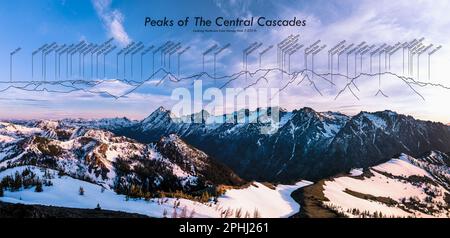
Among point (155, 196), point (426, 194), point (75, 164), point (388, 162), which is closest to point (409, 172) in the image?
point (388, 162)

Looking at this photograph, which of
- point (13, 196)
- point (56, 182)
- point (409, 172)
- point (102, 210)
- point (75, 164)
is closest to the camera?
point (102, 210)

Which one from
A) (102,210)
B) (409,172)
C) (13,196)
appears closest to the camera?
(102,210)

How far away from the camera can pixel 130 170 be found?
189500mm

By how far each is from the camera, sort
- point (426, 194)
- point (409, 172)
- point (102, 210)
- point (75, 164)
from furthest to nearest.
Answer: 1. point (75, 164)
2. point (409, 172)
3. point (426, 194)
4. point (102, 210)

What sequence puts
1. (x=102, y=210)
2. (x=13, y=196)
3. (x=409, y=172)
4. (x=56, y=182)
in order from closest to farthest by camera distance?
1. (x=102, y=210)
2. (x=13, y=196)
3. (x=56, y=182)
4. (x=409, y=172)

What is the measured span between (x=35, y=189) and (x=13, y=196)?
37.1 inches

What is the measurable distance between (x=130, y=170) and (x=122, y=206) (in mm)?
178236

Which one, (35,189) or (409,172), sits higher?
(35,189)

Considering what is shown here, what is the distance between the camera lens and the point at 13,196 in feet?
50.7
